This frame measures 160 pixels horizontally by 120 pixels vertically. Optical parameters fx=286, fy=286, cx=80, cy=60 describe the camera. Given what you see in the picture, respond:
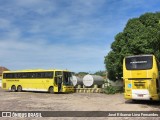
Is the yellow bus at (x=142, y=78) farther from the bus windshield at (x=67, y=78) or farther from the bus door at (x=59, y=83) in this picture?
the bus door at (x=59, y=83)

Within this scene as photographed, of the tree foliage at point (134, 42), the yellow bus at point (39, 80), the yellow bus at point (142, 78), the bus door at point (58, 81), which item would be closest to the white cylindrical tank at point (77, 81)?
the yellow bus at point (39, 80)

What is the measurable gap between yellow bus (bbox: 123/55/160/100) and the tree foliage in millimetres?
8143

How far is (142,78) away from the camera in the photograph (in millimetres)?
18234

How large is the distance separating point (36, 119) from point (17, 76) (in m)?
26.7

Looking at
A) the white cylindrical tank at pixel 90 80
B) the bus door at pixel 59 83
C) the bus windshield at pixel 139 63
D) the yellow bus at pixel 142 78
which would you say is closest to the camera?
the yellow bus at pixel 142 78

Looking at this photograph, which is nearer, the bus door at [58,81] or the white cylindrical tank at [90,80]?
the bus door at [58,81]

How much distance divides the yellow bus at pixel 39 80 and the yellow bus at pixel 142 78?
47.7 ft

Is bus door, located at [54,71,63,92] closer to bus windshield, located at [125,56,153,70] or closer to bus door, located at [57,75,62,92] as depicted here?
bus door, located at [57,75,62,92]

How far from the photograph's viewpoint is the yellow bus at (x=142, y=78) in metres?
17.9

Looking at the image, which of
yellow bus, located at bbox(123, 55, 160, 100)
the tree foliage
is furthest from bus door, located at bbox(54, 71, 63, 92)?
yellow bus, located at bbox(123, 55, 160, 100)

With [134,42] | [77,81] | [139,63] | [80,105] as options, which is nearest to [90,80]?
[77,81]

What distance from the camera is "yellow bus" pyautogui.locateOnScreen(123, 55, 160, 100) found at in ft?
58.6

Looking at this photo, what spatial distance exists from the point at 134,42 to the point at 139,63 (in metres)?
9.98

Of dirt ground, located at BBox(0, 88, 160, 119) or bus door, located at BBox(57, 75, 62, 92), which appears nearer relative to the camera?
dirt ground, located at BBox(0, 88, 160, 119)
